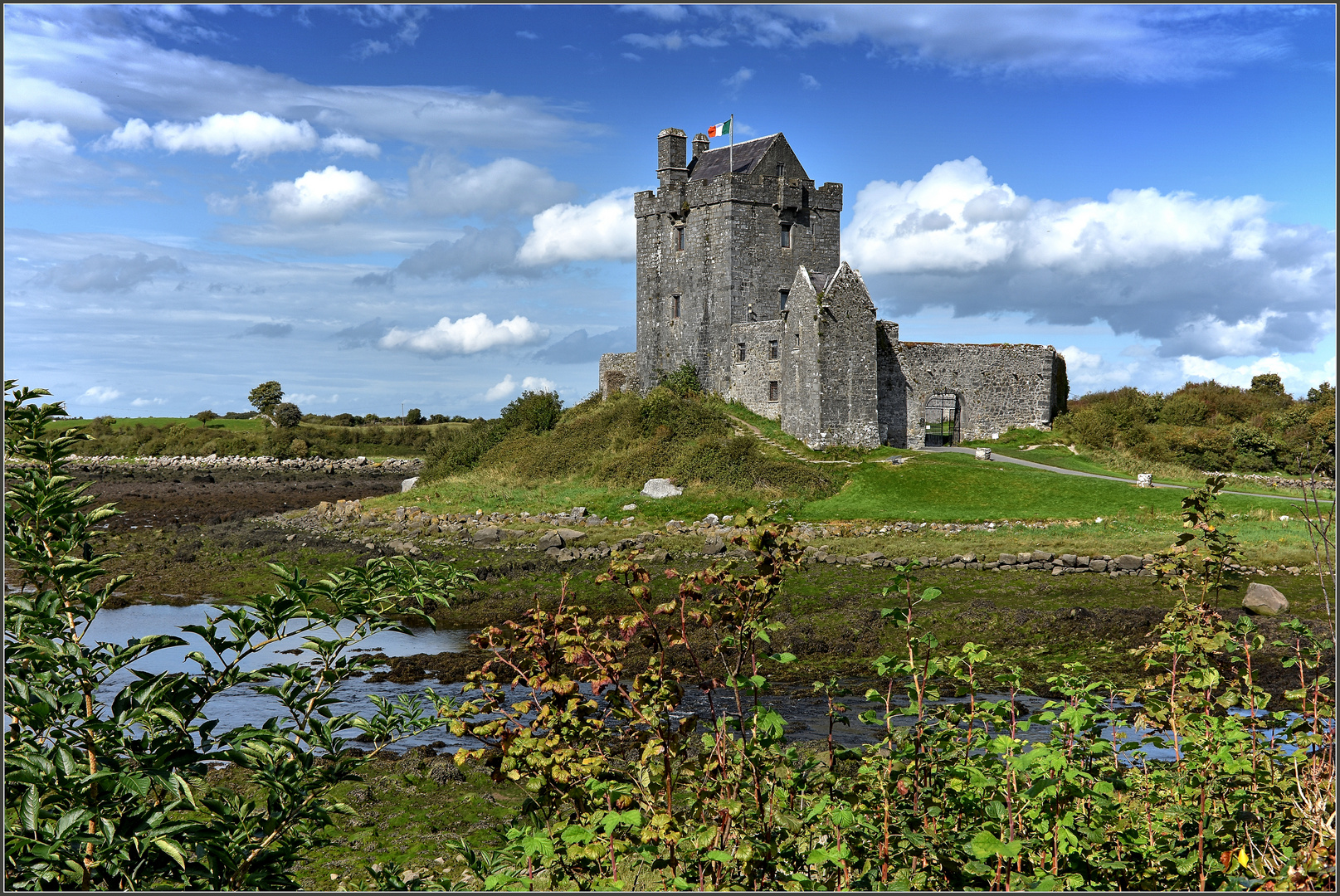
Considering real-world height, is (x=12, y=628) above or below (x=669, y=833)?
above

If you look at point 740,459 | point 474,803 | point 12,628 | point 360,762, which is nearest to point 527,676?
point 360,762

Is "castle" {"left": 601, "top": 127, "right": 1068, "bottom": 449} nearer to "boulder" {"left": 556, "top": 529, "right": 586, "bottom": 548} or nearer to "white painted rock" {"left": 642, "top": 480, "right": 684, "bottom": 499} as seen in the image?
"white painted rock" {"left": 642, "top": 480, "right": 684, "bottom": 499}

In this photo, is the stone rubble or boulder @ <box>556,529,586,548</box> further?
the stone rubble

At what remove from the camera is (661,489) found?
31781 mm

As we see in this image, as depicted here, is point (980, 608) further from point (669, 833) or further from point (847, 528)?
point (669, 833)

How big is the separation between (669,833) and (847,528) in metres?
22.9

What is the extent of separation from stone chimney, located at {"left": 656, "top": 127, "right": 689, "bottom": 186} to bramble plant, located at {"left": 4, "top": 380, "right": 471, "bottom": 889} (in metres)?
39.7

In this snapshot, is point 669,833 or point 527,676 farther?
point 527,676

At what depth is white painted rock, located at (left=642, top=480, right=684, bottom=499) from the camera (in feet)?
103

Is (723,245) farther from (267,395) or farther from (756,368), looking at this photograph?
(267,395)

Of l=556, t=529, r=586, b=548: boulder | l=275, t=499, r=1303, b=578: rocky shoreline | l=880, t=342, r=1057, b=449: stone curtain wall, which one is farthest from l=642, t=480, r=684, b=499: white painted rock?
l=880, t=342, r=1057, b=449: stone curtain wall

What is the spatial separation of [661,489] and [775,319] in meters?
11.1

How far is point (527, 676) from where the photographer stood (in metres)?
4.80

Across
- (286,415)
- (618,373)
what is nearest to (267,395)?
(286,415)
